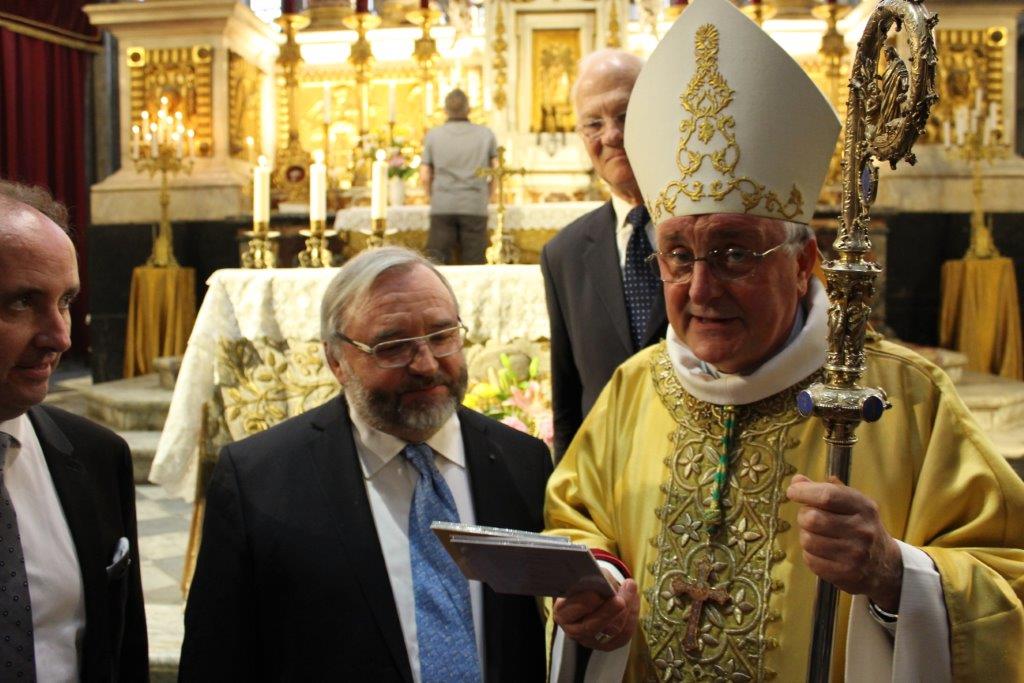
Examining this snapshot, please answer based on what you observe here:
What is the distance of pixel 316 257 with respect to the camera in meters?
4.46

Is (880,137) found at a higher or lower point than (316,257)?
higher

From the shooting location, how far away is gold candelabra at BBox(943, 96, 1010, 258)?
8.10 metres

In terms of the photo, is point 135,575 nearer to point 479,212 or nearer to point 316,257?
point 316,257

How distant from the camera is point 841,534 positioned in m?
1.55

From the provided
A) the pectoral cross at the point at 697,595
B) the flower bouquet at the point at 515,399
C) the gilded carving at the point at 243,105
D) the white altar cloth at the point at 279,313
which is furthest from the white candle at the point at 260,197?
the gilded carving at the point at 243,105

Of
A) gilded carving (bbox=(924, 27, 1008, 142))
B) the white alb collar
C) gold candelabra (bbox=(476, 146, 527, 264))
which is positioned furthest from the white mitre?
gilded carving (bbox=(924, 27, 1008, 142))

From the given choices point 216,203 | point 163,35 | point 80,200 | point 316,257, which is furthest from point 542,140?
point 80,200

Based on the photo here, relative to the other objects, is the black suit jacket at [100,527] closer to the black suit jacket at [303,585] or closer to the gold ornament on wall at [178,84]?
the black suit jacket at [303,585]

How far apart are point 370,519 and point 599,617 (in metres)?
0.44

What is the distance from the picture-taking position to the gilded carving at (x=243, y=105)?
9.32m

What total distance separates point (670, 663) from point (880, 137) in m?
0.94

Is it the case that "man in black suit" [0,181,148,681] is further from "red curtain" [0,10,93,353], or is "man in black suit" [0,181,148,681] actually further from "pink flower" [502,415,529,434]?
"red curtain" [0,10,93,353]

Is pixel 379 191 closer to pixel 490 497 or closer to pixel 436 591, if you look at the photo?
pixel 490 497

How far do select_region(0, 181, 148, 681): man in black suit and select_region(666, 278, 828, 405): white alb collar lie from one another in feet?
3.37
